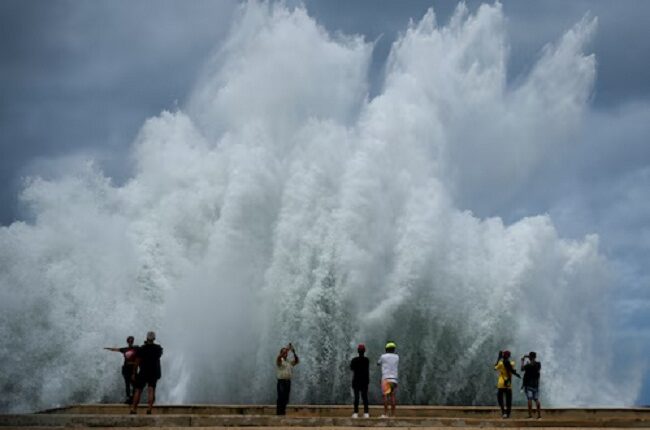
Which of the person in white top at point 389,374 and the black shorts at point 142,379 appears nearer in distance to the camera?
the black shorts at point 142,379

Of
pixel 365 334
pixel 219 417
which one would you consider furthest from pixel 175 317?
pixel 219 417

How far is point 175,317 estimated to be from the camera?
1330 inches

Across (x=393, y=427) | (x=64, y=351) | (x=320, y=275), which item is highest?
(x=320, y=275)

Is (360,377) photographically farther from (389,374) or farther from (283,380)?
(283,380)

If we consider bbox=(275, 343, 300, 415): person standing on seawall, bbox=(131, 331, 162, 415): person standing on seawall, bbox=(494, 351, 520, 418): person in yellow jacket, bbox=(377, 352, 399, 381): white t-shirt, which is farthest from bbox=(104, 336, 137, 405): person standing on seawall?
bbox=(494, 351, 520, 418): person in yellow jacket

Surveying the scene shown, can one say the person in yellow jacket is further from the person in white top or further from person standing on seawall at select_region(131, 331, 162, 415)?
person standing on seawall at select_region(131, 331, 162, 415)

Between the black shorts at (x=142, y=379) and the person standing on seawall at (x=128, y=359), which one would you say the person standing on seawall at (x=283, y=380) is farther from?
the person standing on seawall at (x=128, y=359)

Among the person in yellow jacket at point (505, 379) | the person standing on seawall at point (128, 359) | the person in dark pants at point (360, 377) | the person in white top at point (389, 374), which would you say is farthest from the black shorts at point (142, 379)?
the person in yellow jacket at point (505, 379)

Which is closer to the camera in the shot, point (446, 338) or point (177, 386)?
point (177, 386)

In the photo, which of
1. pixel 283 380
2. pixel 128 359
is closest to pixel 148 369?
pixel 283 380

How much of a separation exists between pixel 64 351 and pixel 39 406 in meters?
2.40

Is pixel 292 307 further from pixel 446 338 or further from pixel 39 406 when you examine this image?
pixel 39 406

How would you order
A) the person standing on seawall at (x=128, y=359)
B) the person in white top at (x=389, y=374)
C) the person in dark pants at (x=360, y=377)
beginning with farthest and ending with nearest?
the person standing on seawall at (x=128, y=359), the person in dark pants at (x=360, y=377), the person in white top at (x=389, y=374)

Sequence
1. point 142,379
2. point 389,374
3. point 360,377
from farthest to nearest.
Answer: point 360,377, point 389,374, point 142,379
